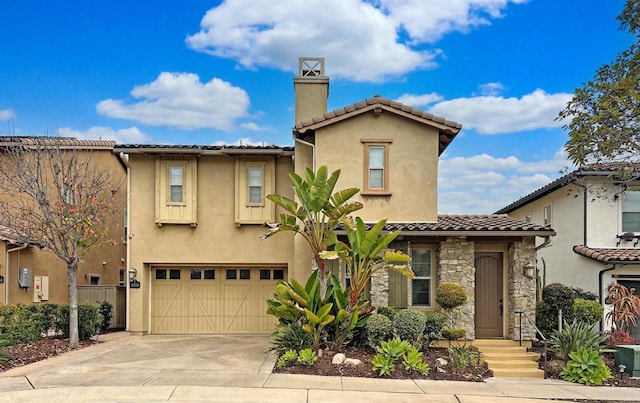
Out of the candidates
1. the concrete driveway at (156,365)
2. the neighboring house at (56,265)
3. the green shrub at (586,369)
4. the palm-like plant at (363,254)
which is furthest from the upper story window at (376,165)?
the neighboring house at (56,265)

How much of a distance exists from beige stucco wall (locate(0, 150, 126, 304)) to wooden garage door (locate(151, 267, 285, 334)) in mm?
2138

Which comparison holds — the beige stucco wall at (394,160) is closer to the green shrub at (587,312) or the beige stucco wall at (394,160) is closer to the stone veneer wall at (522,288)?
the stone veneer wall at (522,288)

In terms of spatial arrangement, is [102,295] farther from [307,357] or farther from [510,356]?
[510,356]

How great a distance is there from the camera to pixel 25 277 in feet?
52.6

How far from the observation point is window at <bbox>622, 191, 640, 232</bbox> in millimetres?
16625

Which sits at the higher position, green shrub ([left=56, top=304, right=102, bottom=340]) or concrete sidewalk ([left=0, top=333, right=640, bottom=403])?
green shrub ([left=56, top=304, right=102, bottom=340])

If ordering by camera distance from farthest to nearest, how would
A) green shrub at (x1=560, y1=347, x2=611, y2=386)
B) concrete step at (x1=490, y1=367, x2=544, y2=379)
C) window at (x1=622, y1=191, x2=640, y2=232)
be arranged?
window at (x1=622, y1=191, x2=640, y2=232), concrete step at (x1=490, y1=367, x2=544, y2=379), green shrub at (x1=560, y1=347, x2=611, y2=386)

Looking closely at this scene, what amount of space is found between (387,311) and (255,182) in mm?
5845

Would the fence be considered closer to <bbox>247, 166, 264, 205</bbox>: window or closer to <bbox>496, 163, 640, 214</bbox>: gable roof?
<bbox>247, 166, 264, 205</bbox>: window

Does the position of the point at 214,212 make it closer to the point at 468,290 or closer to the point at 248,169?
the point at 248,169

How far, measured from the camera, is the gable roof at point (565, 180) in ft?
39.5

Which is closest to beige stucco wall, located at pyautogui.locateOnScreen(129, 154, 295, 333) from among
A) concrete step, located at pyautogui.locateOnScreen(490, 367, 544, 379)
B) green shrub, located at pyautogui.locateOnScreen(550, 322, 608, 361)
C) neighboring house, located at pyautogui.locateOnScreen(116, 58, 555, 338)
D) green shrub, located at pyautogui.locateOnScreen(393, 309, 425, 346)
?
neighboring house, located at pyautogui.locateOnScreen(116, 58, 555, 338)

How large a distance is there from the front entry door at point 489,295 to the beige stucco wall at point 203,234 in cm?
551

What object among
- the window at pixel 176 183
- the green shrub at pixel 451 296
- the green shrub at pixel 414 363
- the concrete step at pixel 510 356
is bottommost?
the concrete step at pixel 510 356
